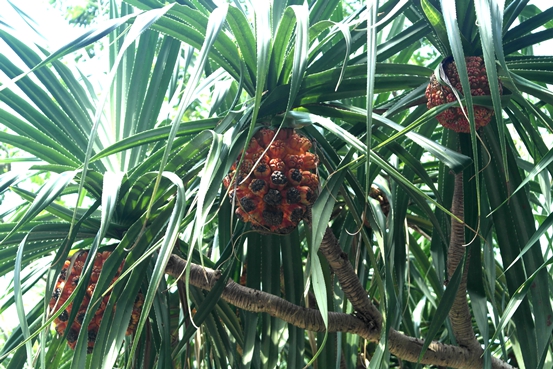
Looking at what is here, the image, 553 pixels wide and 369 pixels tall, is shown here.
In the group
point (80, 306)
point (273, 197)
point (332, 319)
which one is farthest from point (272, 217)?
point (80, 306)

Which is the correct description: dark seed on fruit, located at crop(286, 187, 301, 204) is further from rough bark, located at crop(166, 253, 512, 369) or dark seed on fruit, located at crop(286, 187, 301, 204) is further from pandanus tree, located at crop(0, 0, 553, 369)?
rough bark, located at crop(166, 253, 512, 369)

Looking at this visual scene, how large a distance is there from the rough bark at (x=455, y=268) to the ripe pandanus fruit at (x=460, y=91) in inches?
5.4

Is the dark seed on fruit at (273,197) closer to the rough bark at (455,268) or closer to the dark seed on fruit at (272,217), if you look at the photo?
the dark seed on fruit at (272,217)

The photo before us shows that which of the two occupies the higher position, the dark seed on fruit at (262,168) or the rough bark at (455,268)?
the dark seed on fruit at (262,168)

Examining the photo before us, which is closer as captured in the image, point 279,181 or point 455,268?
point 279,181

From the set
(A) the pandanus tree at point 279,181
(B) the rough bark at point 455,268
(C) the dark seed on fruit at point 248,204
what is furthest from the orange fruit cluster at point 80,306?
(B) the rough bark at point 455,268

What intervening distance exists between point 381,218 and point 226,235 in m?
0.31

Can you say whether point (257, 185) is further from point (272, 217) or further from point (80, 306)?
point (80, 306)

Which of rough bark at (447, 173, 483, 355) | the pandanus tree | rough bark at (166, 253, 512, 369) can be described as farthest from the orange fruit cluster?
rough bark at (447, 173, 483, 355)

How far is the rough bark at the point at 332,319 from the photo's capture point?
1.03m

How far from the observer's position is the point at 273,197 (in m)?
0.85

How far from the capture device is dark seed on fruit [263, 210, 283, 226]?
2.84 ft

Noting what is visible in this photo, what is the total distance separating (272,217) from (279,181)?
6 cm

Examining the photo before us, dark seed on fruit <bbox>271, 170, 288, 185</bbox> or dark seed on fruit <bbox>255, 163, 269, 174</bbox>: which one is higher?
dark seed on fruit <bbox>255, 163, 269, 174</bbox>
